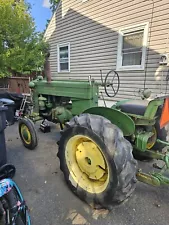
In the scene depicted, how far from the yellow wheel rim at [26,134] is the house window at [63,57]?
522 centimetres

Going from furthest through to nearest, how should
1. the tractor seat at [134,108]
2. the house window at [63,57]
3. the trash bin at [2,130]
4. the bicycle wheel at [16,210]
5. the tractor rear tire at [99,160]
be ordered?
the house window at [63,57] < the trash bin at [2,130] < the tractor seat at [134,108] < the tractor rear tire at [99,160] < the bicycle wheel at [16,210]

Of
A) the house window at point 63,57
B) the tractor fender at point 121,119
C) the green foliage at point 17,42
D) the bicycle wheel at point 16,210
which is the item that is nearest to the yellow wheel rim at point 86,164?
the tractor fender at point 121,119

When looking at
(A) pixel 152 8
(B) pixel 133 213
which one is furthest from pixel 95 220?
(A) pixel 152 8

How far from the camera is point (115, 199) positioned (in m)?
1.56

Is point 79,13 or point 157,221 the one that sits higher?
point 79,13

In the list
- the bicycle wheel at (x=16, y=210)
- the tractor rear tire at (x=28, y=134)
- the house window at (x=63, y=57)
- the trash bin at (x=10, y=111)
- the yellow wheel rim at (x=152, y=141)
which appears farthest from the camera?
the house window at (x=63, y=57)

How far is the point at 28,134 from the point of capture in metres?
3.17

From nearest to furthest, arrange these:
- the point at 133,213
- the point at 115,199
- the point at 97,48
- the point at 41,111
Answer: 1. the point at 115,199
2. the point at 133,213
3. the point at 41,111
4. the point at 97,48

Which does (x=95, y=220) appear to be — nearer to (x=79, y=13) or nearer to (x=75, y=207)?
(x=75, y=207)

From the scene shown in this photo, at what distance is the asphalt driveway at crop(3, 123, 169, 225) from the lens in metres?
1.66

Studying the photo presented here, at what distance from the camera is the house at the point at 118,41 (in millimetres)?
4883

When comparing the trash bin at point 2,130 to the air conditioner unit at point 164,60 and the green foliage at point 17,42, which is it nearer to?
the air conditioner unit at point 164,60

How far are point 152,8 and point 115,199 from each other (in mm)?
5294

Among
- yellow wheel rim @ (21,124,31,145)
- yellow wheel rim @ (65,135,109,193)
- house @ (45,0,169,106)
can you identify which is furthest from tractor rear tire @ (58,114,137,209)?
house @ (45,0,169,106)
